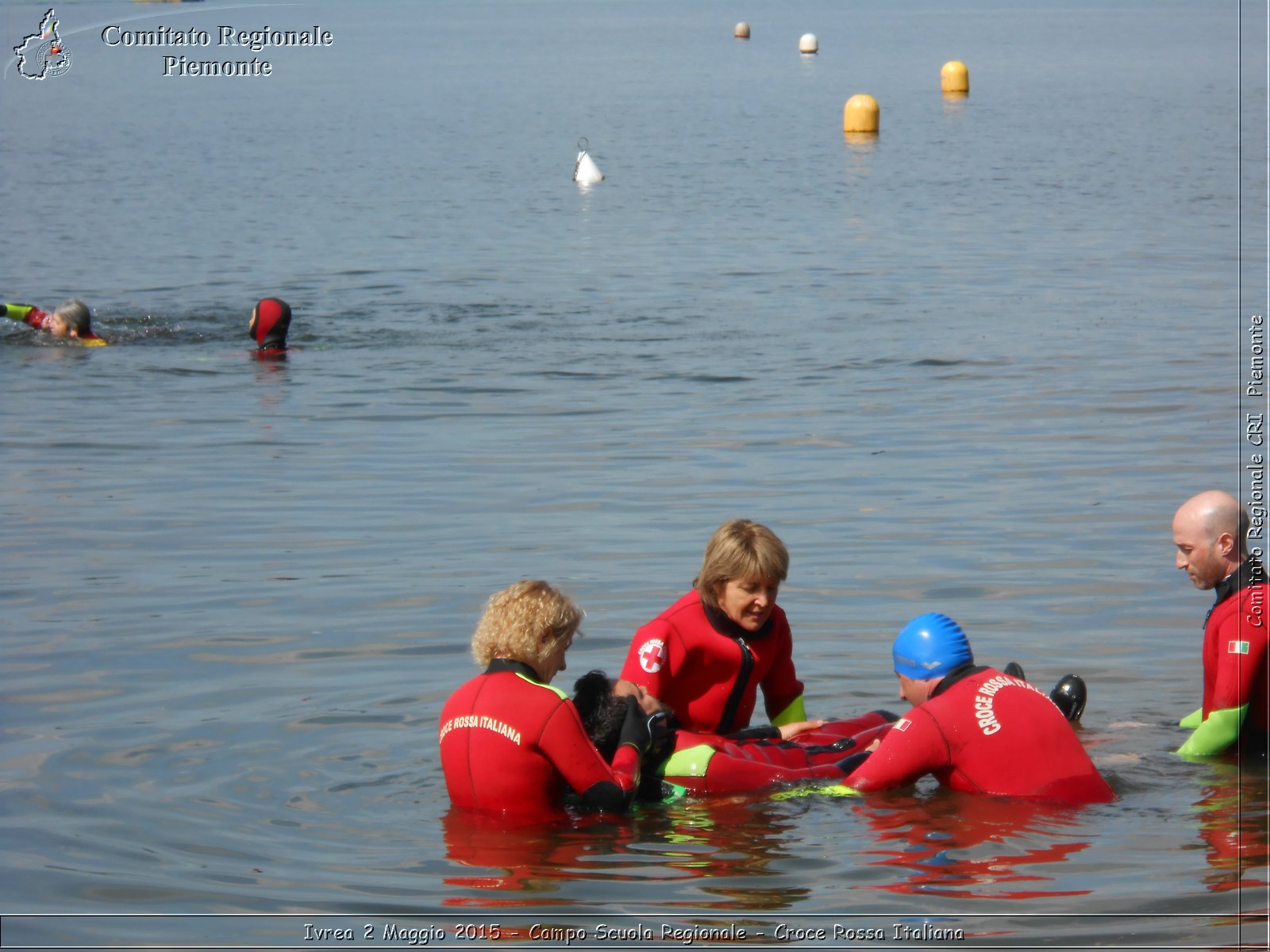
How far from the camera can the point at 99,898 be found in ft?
19.3

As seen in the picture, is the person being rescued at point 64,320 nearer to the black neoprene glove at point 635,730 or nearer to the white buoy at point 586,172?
the black neoprene glove at point 635,730

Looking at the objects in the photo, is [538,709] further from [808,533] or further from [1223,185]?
[1223,185]

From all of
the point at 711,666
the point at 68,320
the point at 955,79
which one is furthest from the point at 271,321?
the point at 955,79

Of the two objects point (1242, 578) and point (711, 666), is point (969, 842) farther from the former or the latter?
point (1242, 578)

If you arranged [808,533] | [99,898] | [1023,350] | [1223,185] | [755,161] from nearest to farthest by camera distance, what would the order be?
[99,898] < [808,533] < [1023,350] < [1223,185] < [755,161]

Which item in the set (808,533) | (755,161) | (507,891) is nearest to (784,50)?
(755,161)

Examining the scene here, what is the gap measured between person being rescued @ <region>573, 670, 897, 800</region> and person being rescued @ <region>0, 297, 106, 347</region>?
12.7 meters

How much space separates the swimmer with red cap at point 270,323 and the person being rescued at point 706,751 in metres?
11.4

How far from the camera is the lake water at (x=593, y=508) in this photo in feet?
19.6

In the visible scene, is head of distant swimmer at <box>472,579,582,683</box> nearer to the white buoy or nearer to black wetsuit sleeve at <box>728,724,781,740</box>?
black wetsuit sleeve at <box>728,724,781,740</box>

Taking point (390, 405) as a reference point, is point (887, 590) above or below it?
below

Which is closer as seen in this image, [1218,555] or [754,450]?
[1218,555]

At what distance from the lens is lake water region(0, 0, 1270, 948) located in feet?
19.6

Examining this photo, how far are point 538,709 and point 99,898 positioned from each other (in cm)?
172
